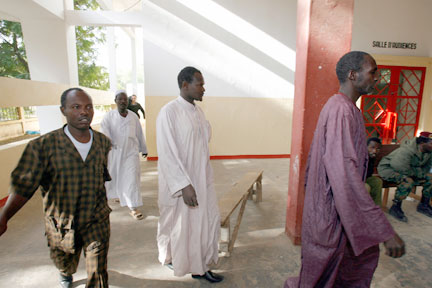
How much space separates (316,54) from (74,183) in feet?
8.18

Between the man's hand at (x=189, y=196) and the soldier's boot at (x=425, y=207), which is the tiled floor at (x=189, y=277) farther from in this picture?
the man's hand at (x=189, y=196)

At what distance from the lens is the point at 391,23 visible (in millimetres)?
7680

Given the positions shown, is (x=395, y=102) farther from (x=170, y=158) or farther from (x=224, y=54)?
(x=170, y=158)

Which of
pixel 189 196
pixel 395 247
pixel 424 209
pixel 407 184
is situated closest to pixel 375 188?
pixel 407 184

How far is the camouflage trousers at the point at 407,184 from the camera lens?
385 centimetres

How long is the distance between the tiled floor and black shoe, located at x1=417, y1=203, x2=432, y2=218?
108 mm

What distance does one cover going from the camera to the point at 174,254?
221 centimetres

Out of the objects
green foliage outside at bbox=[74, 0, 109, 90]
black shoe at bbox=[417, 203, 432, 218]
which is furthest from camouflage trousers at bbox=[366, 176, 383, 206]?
green foliage outside at bbox=[74, 0, 109, 90]

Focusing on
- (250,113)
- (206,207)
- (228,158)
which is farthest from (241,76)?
(206,207)

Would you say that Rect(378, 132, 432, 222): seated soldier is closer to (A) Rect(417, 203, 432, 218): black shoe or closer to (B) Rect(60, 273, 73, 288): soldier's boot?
(A) Rect(417, 203, 432, 218): black shoe

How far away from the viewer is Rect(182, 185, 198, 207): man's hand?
6.64 ft

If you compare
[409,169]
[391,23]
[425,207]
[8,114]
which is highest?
[391,23]

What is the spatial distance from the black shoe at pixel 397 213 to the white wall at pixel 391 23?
5.47 meters

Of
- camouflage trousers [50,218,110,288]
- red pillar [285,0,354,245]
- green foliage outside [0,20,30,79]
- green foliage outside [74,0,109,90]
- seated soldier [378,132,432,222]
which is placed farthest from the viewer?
green foliage outside [74,0,109,90]
